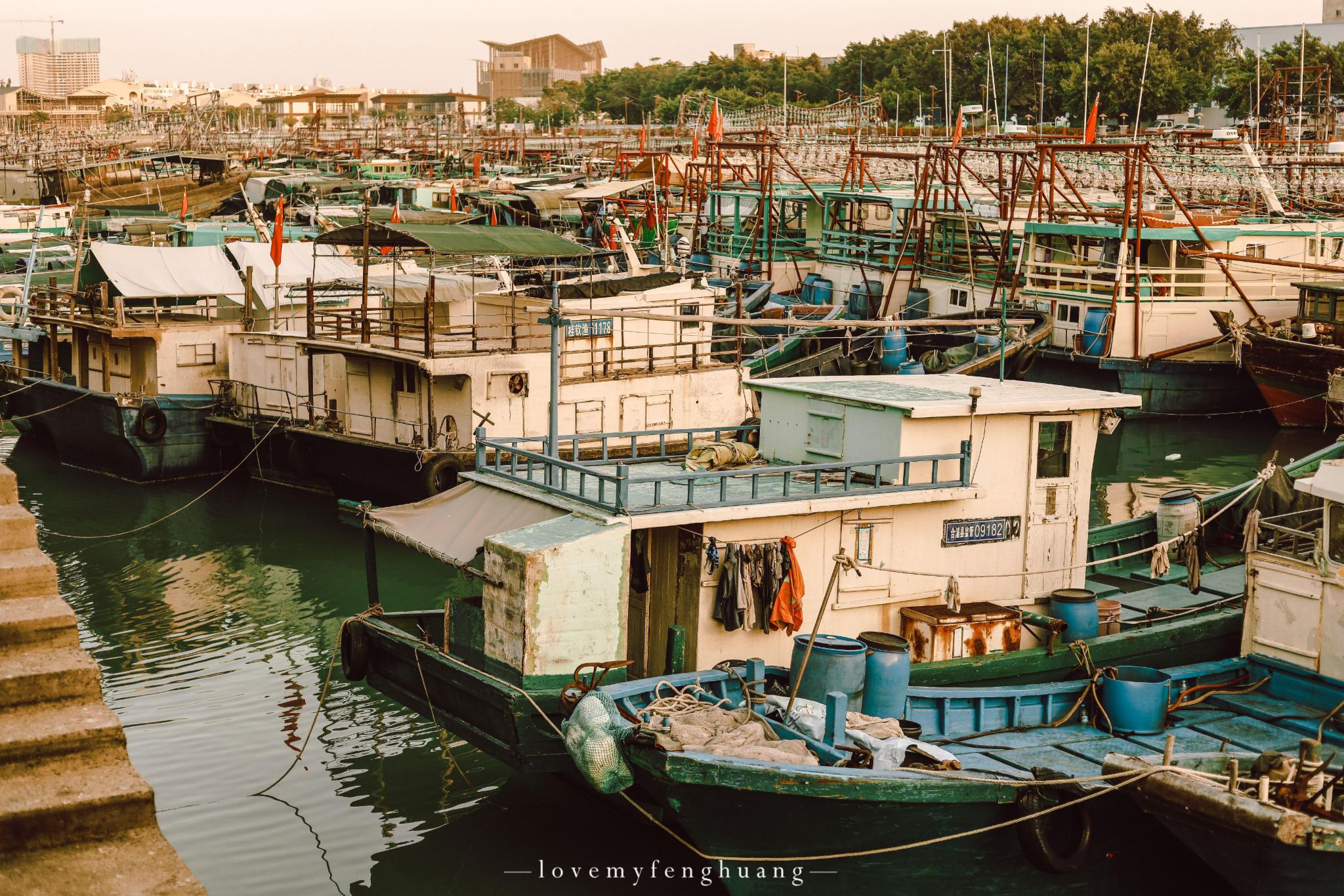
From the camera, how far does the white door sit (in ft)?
81.6

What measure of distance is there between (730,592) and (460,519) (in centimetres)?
268

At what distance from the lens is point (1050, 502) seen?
550 inches

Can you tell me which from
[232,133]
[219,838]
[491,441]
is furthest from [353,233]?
[232,133]

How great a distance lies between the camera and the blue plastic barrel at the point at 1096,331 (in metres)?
34.8

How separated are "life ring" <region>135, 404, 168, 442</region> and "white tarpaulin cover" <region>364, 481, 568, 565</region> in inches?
581

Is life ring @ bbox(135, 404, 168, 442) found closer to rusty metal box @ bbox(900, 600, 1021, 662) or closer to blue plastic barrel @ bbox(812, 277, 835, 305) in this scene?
rusty metal box @ bbox(900, 600, 1021, 662)

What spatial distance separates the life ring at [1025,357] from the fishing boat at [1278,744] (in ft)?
57.0

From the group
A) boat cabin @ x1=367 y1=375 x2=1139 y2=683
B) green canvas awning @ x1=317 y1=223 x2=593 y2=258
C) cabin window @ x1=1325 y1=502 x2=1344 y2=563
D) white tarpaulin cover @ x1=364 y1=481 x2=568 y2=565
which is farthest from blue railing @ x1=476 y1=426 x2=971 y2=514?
green canvas awning @ x1=317 y1=223 x2=593 y2=258

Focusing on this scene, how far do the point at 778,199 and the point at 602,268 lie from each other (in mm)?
10504

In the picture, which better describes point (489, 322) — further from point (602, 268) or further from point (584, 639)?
point (584, 639)

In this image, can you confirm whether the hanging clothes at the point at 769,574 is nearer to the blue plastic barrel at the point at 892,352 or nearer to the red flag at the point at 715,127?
the blue plastic barrel at the point at 892,352

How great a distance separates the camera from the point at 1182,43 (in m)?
79.4

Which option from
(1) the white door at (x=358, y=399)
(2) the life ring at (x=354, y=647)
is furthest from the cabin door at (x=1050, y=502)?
(1) the white door at (x=358, y=399)

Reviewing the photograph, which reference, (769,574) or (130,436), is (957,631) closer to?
(769,574)
